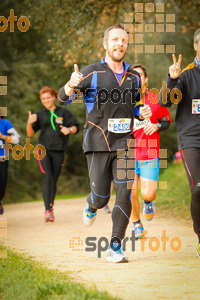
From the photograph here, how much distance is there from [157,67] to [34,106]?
18.6 ft

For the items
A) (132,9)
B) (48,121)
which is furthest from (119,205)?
(132,9)

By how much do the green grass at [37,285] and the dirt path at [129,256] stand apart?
25 centimetres

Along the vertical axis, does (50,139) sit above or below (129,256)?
above

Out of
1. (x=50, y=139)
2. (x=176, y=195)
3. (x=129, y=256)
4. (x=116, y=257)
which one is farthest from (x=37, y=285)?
(x=176, y=195)

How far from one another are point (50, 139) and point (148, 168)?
11.1 feet

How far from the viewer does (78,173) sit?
2984 centimetres

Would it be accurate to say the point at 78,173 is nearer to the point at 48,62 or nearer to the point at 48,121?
the point at 48,62

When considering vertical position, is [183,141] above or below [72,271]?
above

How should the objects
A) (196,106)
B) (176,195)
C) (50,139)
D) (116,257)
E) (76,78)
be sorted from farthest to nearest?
1. (176,195)
2. (50,139)
3. (196,106)
4. (116,257)
5. (76,78)

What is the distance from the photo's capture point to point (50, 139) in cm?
1056

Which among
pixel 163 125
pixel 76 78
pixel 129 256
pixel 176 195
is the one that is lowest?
pixel 176 195

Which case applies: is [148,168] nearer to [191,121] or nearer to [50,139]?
[191,121]

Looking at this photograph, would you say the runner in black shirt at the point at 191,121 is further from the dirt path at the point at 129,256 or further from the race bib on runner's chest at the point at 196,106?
the dirt path at the point at 129,256

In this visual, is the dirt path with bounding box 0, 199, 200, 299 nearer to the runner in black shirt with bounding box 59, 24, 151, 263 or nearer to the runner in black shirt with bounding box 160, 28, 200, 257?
the runner in black shirt with bounding box 59, 24, 151, 263
